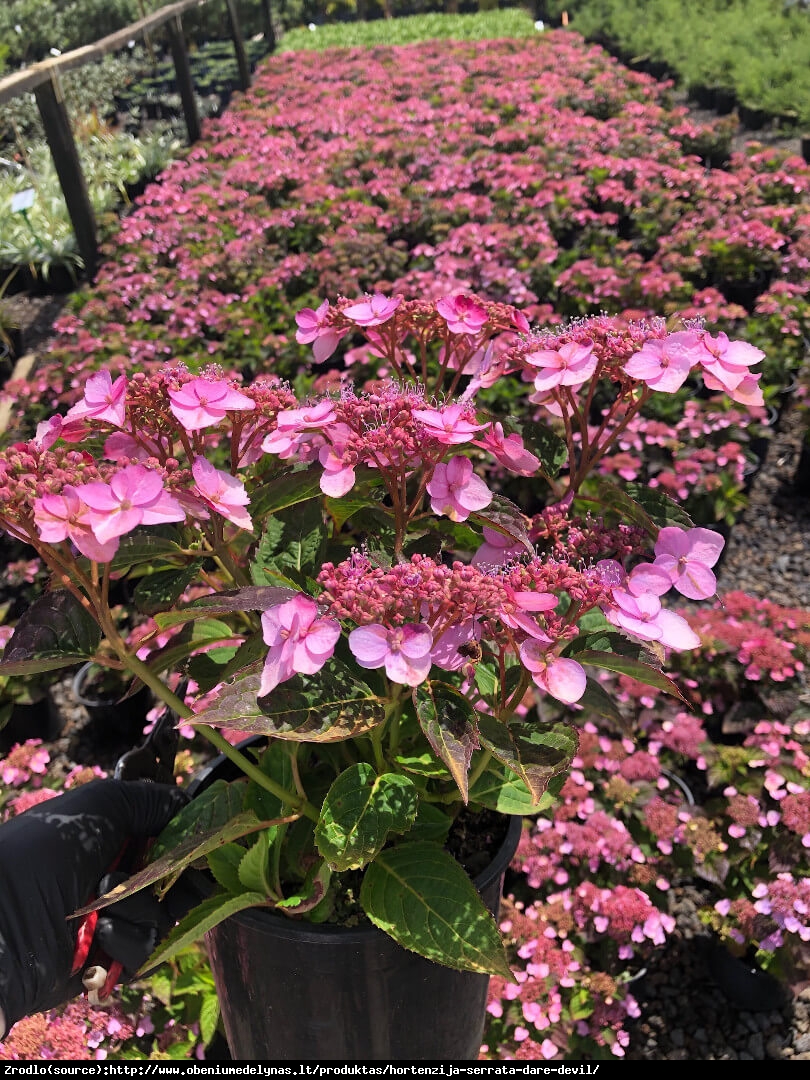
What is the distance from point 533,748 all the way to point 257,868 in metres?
0.46

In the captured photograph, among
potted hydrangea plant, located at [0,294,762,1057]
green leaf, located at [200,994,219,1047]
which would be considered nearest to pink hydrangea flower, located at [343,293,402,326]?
potted hydrangea plant, located at [0,294,762,1057]

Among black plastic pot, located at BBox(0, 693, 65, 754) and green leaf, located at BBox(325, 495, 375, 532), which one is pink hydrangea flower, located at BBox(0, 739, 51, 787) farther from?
green leaf, located at BBox(325, 495, 375, 532)

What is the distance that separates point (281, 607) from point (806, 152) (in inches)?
357

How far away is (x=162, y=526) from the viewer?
1.15m

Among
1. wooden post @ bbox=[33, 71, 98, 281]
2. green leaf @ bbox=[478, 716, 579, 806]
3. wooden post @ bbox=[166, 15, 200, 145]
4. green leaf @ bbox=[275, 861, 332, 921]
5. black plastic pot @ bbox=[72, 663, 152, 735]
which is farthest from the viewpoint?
wooden post @ bbox=[166, 15, 200, 145]

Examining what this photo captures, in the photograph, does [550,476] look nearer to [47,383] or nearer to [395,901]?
[395,901]

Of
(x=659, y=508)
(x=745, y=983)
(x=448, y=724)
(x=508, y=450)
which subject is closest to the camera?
(x=448, y=724)

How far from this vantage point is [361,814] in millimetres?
1073

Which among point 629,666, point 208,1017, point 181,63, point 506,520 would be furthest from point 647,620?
point 181,63

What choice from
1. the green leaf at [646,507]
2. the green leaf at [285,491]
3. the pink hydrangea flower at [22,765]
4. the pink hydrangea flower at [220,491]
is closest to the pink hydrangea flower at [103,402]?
the pink hydrangea flower at [220,491]

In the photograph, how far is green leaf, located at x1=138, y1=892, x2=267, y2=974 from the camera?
43.3 inches

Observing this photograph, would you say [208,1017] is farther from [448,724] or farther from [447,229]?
[447,229]

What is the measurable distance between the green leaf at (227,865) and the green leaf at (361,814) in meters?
0.31
